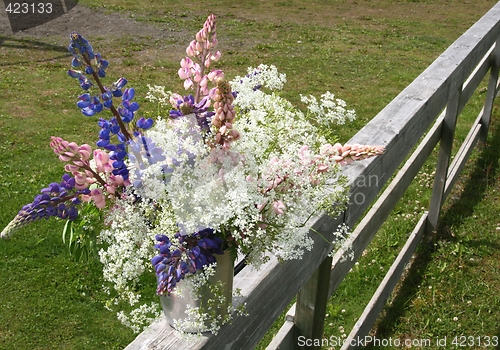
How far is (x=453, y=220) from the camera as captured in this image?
4141 mm

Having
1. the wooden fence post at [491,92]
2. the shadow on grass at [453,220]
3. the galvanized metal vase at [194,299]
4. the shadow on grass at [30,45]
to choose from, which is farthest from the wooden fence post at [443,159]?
the shadow on grass at [30,45]

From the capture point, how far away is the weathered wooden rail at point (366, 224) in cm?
145

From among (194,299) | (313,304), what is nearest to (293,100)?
(313,304)

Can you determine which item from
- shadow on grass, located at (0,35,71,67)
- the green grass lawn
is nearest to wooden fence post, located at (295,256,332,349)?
the green grass lawn

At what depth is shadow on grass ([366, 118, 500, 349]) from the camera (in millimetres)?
3333

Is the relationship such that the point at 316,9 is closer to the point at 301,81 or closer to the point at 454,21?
the point at 454,21

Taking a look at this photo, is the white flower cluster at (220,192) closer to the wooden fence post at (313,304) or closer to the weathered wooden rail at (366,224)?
the weathered wooden rail at (366,224)

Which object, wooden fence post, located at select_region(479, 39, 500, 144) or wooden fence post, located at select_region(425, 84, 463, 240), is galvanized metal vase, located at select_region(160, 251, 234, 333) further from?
wooden fence post, located at select_region(479, 39, 500, 144)

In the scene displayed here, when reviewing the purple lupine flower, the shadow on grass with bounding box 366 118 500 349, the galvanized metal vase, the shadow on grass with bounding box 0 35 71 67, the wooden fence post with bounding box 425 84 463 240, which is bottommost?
the shadow on grass with bounding box 366 118 500 349

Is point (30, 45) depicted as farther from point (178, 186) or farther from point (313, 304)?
point (178, 186)

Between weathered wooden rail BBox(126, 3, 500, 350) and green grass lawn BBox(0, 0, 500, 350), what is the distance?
28 cm

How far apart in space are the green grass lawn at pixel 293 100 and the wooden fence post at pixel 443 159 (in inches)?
7.5

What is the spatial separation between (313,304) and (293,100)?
4.60m

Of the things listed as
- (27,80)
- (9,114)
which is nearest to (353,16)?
(27,80)
